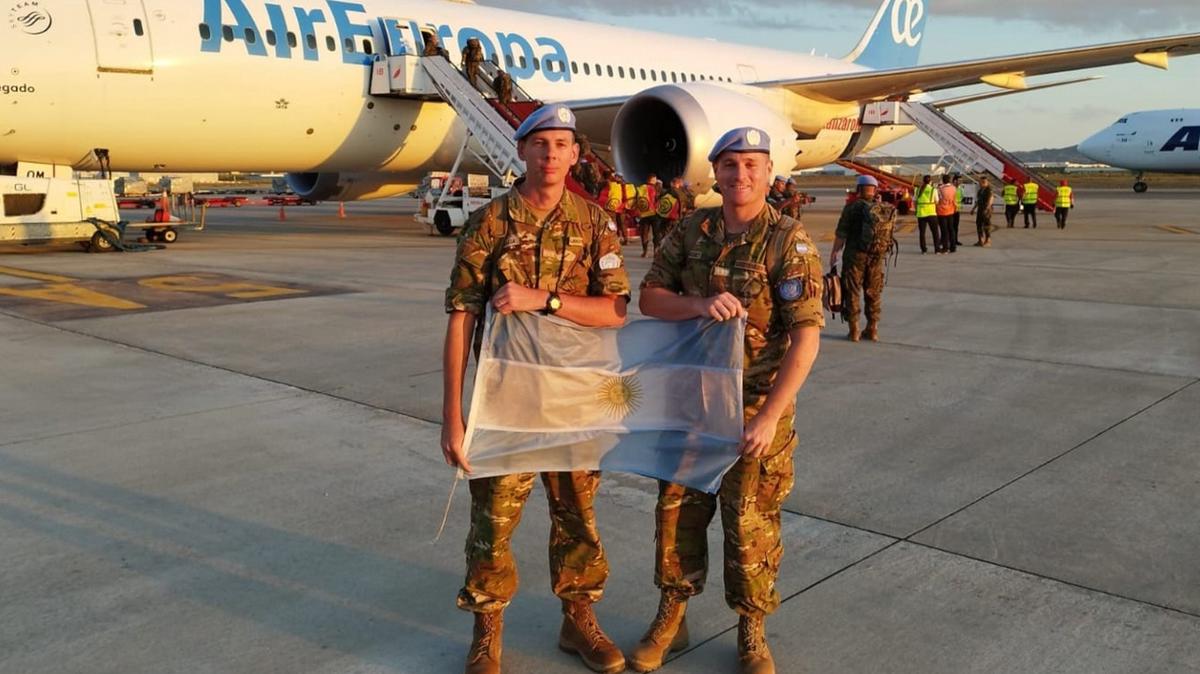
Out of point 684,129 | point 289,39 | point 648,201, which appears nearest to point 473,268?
point 684,129

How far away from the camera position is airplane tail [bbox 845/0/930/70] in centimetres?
2859

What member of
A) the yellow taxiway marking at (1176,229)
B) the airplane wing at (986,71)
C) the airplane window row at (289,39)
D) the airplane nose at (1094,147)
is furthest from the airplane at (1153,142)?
the airplane window row at (289,39)

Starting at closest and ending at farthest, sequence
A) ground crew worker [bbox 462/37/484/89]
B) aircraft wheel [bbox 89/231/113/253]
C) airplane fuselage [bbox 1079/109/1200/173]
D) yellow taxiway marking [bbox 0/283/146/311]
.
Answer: yellow taxiway marking [bbox 0/283/146/311] < aircraft wheel [bbox 89/231/113/253] < ground crew worker [bbox 462/37/484/89] < airplane fuselage [bbox 1079/109/1200/173]

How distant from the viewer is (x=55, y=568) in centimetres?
340

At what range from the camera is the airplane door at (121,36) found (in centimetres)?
1188

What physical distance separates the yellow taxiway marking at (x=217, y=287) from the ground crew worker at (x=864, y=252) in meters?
5.52

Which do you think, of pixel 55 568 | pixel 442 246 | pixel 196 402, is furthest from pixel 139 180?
pixel 55 568

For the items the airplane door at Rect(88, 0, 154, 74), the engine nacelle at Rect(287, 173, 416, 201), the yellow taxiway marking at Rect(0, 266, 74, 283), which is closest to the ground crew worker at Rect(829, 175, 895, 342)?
the yellow taxiway marking at Rect(0, 266, 74, 283)

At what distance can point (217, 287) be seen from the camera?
10.5 metres

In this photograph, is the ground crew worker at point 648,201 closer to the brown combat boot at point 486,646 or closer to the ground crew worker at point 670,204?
the ground crew worker at point 670,204

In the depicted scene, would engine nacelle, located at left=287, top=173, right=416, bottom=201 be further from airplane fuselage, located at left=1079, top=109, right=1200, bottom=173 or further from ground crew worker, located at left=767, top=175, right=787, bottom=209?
airplane fuselage, located at left=1079, top=109, right=1200, bottom=173

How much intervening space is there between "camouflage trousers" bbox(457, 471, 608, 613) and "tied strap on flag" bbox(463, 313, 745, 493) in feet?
0.25

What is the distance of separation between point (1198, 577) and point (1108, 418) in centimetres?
220

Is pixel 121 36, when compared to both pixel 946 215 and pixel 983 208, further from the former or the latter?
pixel 983 208
